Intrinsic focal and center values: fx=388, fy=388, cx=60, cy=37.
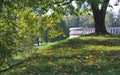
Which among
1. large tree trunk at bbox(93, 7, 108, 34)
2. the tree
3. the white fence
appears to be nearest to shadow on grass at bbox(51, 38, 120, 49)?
the tree

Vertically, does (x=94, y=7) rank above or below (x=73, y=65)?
above

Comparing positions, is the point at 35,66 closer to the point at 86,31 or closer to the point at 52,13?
the point at 52,13

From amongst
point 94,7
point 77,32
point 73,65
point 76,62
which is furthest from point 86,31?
point 73,65

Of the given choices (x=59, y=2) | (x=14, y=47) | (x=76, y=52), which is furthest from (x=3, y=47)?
(x=59, y=2)

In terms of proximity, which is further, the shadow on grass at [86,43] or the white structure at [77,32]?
the white structure at [77,32]

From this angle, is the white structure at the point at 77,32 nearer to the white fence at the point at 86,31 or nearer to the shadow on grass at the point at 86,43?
the white fence at the point at 86,31

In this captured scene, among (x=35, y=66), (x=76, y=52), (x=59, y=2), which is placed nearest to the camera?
(x=35, y=66)

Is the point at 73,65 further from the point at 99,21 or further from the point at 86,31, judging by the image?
the point at 86,31

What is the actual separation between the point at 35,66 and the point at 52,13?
342 inches

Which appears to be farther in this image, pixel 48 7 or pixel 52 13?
pixel 52 13

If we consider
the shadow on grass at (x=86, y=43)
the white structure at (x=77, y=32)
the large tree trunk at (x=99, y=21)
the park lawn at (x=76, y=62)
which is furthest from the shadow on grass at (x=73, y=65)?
the white structure at (x=77, y=32)

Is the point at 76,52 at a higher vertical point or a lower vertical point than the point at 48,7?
lower

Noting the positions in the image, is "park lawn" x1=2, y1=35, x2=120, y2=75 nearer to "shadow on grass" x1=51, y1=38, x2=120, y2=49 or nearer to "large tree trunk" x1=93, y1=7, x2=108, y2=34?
"shadow on grass" x1=51, y1=38, x2=120, y2=49

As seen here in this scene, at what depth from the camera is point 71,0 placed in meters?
22.3
